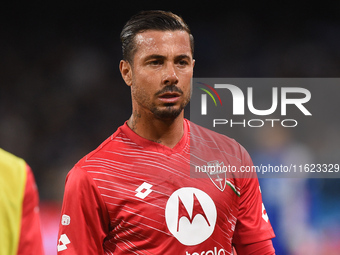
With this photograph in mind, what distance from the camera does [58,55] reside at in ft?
12.4

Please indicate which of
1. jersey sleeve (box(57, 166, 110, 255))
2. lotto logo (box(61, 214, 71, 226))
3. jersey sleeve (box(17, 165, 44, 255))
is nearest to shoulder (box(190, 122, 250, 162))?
jersey sleeve (box(57, 166, 110, 255))

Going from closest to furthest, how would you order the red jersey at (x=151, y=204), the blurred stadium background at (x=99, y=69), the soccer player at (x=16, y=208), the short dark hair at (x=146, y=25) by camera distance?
the soccer player at (x=16, y=208) < the red jersey at (x=151, y=204) < the short dark hair at (x=146, y=25) < the blurred stadium background at (x=99, y=69)

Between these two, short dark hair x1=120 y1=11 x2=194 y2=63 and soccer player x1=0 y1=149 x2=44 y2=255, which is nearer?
soccer player x1=0 y1=149 x2=44 y2=255

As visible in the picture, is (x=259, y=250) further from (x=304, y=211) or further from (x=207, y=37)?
(x=207, y=37)

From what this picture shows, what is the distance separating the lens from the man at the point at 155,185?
6.68ft

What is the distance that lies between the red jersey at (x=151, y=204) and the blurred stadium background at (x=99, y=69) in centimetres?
154

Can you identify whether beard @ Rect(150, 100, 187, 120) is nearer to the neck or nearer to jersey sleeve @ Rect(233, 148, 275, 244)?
the neck

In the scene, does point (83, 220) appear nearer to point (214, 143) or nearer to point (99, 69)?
point (214, 143)

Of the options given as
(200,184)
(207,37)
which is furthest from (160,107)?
(207,37)

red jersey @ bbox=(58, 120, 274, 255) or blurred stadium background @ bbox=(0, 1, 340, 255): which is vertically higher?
blurred stadium background @ bbox=(0, 1, 340, 255)

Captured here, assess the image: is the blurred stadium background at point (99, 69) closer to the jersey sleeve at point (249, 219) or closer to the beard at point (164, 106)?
the jersey sleeve at point (249, 219)

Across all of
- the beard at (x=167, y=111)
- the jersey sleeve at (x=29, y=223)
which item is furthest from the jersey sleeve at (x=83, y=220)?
the jersey sleeve at (x=29, y=223)

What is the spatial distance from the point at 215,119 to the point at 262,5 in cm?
116

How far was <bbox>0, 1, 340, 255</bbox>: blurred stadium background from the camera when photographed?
3713mm
